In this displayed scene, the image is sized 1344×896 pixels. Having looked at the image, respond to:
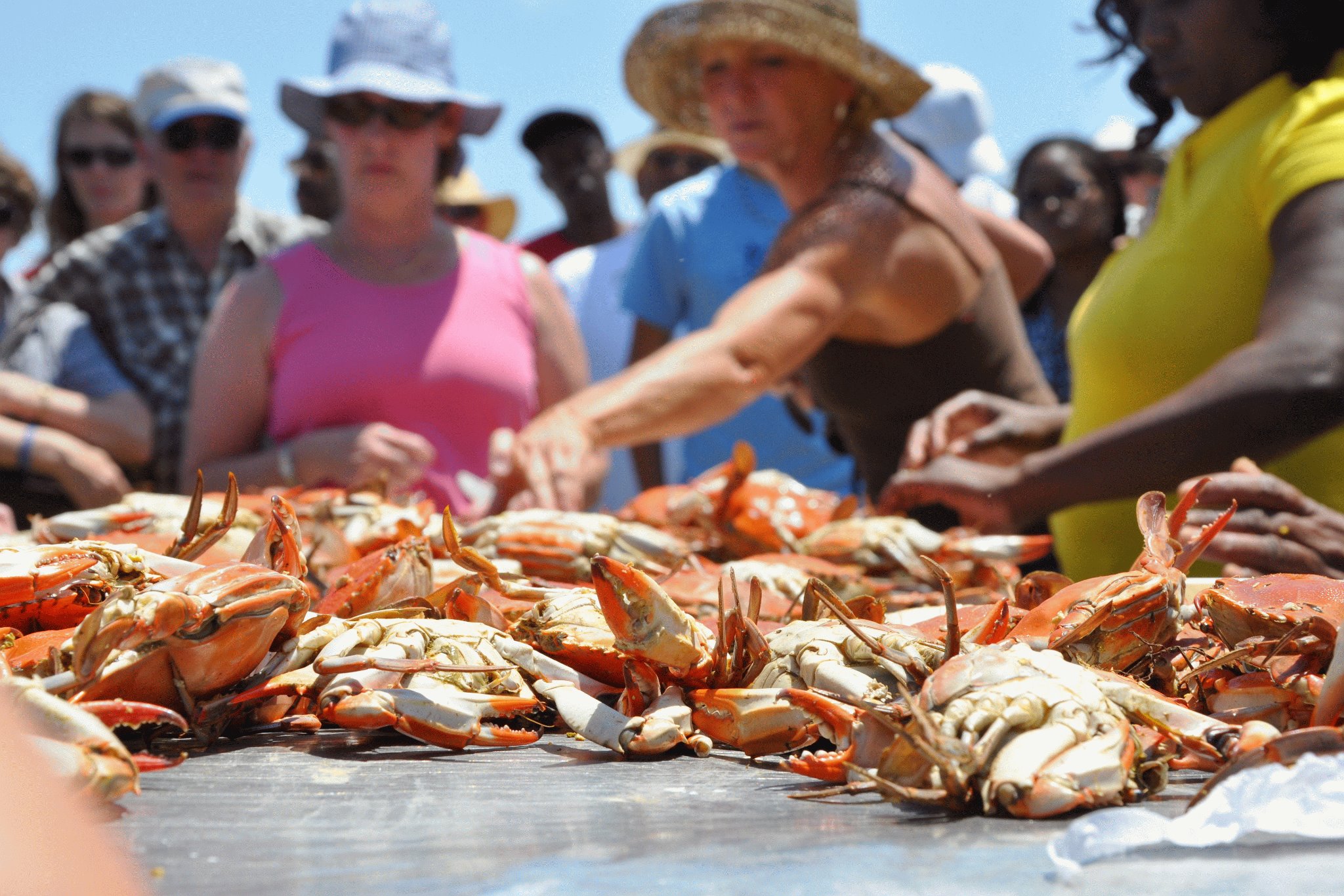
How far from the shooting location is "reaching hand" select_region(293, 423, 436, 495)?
2.51 meters

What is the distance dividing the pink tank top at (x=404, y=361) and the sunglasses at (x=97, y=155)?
159 centimetres

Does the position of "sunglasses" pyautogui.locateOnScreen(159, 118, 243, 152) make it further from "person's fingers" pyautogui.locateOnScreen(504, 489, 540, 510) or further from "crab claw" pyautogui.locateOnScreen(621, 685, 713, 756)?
"crab claw" pyautogui.locateOnScreen(621, 685, 713, 756)

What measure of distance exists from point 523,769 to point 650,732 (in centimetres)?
9

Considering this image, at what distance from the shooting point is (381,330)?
9.34 ft

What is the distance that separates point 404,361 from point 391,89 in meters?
0.60

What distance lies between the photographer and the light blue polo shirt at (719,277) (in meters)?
3.71

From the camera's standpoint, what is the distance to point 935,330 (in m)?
2.79

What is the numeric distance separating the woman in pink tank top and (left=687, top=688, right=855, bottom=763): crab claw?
173 cm

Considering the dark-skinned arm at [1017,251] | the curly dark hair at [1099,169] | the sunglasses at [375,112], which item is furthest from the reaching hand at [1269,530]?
the curly dark hair at [1099,169]

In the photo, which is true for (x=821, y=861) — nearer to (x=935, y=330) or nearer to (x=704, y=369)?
(x=704, y=369)

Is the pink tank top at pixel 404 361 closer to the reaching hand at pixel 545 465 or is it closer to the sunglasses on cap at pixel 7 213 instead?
the reaching hand at pixel 545 465

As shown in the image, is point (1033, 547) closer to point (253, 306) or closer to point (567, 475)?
point (567, 475)

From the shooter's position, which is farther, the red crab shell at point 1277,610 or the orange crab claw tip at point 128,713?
the red crab shell at point 1277,610

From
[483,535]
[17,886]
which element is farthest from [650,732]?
[483,535]
